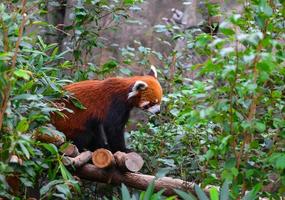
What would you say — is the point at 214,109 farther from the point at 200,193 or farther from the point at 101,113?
the point at 101,113

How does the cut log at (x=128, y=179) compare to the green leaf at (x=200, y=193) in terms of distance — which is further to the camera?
the cut log at (x=128, y=179)

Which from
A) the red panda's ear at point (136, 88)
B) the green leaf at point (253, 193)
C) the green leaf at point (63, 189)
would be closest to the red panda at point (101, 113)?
the red panda's ear at point (136, 88)

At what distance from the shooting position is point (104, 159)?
15.0 feet

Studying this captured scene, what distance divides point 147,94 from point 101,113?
48 cm

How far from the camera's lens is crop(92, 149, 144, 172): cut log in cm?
454

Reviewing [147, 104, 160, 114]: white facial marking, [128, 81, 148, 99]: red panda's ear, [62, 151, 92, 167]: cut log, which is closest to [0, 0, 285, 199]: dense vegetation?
[62, 151, 92, 167]: cut log

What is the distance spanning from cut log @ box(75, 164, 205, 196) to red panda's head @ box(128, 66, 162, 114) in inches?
35.4

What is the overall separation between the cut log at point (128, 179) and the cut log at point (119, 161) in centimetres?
5

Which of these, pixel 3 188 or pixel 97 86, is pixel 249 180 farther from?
pixel 97 86

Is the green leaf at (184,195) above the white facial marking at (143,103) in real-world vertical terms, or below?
below

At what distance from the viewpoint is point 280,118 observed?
3699 mm

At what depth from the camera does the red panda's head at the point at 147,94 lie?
17.5 feet

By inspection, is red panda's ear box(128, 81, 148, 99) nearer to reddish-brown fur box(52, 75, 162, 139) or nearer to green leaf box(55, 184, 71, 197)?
reddish-brown fur box(52, 75, 162, 139)

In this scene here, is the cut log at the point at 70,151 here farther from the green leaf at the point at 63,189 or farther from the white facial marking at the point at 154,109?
the white facial marking at the point at 154,109
